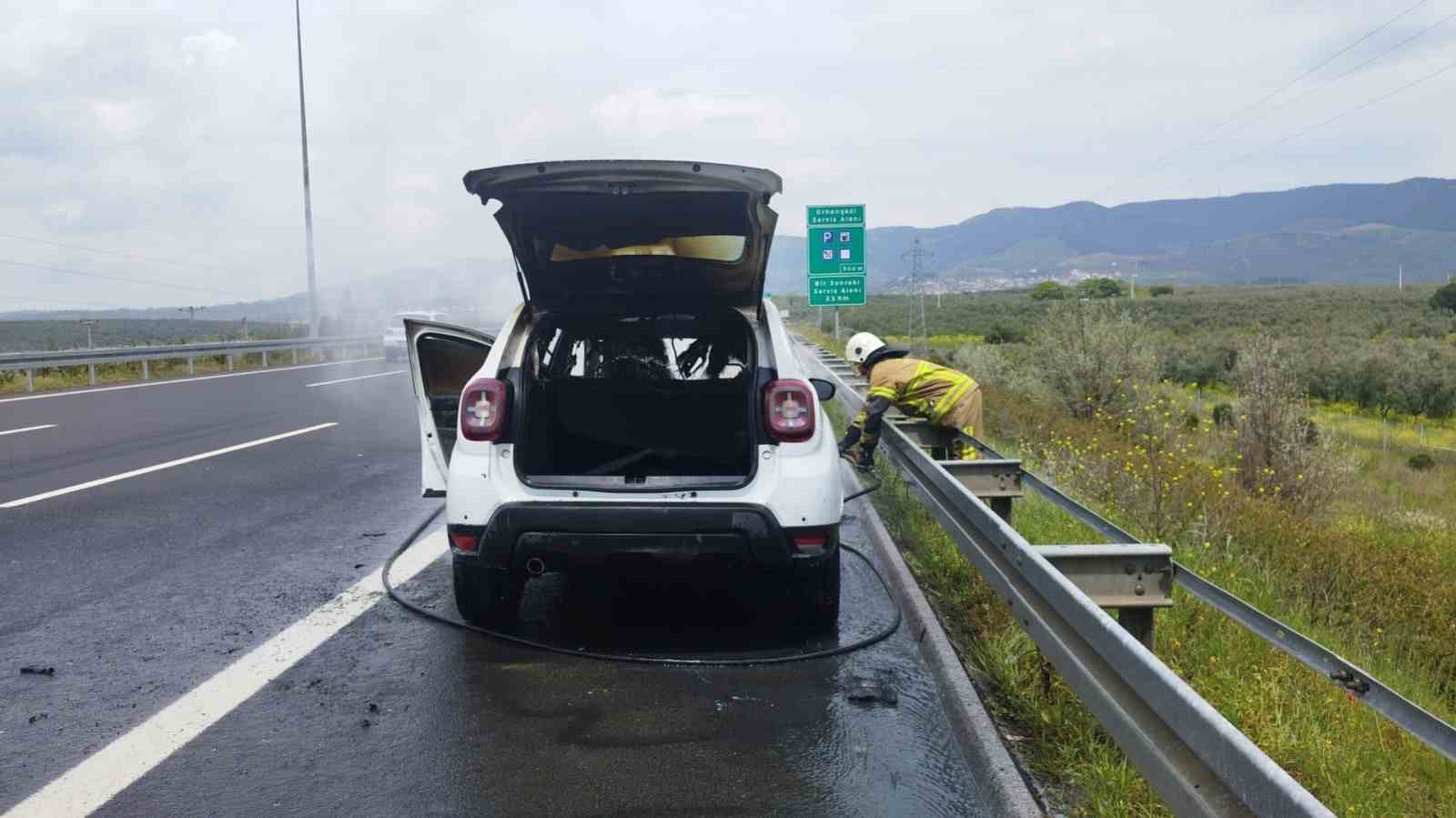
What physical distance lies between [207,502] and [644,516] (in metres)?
5.47

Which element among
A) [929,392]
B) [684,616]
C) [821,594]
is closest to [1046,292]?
[929,392]

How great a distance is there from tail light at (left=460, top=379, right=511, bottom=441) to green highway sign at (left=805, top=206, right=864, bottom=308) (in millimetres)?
20365

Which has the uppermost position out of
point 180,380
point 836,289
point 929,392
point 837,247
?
point 837,247

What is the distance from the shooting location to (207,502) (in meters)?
8.73

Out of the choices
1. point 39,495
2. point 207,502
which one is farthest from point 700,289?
point 39,495

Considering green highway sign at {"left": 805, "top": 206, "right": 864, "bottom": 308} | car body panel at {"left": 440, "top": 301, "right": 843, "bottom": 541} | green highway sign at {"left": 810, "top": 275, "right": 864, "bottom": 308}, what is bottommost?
car body panel at {"left": 440, "top": 301, "right": 843, "bottom": 541}

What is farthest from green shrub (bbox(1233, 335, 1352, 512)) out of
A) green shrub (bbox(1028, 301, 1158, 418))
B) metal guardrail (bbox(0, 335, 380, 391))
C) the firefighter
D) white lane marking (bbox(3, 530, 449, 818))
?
metal guardrail (bbox(0, 335, 380, 391))

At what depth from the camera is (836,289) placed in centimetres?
2536

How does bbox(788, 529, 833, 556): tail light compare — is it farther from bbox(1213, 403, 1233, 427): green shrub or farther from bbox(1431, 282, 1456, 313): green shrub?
bbox(1431, 282, 1456, 313): green shrub

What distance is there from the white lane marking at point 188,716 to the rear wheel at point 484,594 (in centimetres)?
66

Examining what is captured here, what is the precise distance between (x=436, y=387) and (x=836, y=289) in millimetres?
19585

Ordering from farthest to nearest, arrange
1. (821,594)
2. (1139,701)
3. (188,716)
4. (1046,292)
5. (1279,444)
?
(1046,292), (1279,444), (821,594), (188,716), (1139,701)

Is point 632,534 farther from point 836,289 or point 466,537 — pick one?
point 836,289

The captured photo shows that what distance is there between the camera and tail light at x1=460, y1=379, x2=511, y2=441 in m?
5.01
